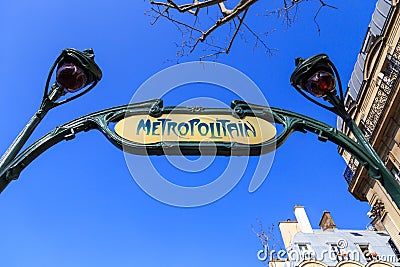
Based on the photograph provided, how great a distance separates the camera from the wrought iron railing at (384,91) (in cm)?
1127

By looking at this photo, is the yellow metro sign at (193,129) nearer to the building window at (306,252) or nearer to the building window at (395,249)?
the building window at (306,252)

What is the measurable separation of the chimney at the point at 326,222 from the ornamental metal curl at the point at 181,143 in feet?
63.5

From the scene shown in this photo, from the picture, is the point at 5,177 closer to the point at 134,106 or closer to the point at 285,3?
the point at 134,106

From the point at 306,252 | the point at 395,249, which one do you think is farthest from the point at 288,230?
the point at 395,249

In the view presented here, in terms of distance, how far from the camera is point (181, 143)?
2.71 meters

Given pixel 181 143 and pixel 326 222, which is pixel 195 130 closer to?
pixel 181 143

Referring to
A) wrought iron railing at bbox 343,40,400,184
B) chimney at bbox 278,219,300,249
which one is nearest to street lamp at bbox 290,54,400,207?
wrought iron railing at bbox 343,40,400,184

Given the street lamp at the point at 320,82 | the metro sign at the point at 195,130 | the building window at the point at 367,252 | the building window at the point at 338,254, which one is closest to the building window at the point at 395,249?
Answer: the building window at the point at 367,252

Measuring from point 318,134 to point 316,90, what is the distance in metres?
0.44

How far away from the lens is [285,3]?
290 inches

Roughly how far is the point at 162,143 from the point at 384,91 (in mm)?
11297

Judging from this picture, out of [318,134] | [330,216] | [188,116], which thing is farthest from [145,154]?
[330,216]

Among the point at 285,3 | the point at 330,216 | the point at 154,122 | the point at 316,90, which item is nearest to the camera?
the point at 154,122

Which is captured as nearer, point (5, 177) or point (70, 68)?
point (5, 177)
